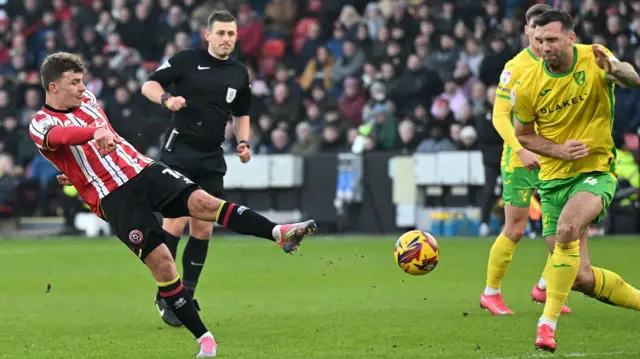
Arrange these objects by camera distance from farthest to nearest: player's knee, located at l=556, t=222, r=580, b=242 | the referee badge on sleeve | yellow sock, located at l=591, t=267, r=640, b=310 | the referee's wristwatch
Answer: the referee badge on sleeve → the referee's wristwatch → yellow sock, located at l=591, t=267, r=640, b=310 → player's knee, located at l=556, t=222, r=580, b=242

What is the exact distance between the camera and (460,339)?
26.6 ft

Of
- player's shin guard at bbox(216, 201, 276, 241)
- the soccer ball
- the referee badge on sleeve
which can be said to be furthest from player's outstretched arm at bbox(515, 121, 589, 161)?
the referee badge on sleeve

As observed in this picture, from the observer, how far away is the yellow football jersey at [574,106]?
299 inches

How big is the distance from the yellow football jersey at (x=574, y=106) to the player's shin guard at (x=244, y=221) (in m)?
1.88

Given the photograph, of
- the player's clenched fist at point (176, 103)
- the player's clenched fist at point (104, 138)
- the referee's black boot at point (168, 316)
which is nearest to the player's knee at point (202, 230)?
the referee's black boot at point (168, 316)

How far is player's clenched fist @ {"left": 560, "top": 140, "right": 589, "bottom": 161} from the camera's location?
297 inches

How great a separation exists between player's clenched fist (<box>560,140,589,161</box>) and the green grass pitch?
124 cm

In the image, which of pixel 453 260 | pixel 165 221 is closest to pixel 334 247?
pixel 453 260

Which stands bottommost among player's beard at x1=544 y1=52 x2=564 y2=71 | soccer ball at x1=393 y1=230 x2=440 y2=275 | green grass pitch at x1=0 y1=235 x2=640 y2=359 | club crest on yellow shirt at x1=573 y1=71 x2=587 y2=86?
green grass pitch at x1=0 y1=235 x2=640 y2=359

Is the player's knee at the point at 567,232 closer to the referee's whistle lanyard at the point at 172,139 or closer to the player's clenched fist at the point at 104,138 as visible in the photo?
the player's clenched fist at the point at 104,138

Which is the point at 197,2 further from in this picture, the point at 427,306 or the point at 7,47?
the point at 427,306

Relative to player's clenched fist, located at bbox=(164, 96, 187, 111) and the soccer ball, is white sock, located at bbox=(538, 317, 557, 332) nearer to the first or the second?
the soccer ball

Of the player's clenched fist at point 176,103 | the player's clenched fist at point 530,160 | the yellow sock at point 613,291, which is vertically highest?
the player's clenched fist at point 176,103

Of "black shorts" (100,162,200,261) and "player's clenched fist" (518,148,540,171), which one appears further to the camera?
"player's clenched fist" (518,148,540,171)
